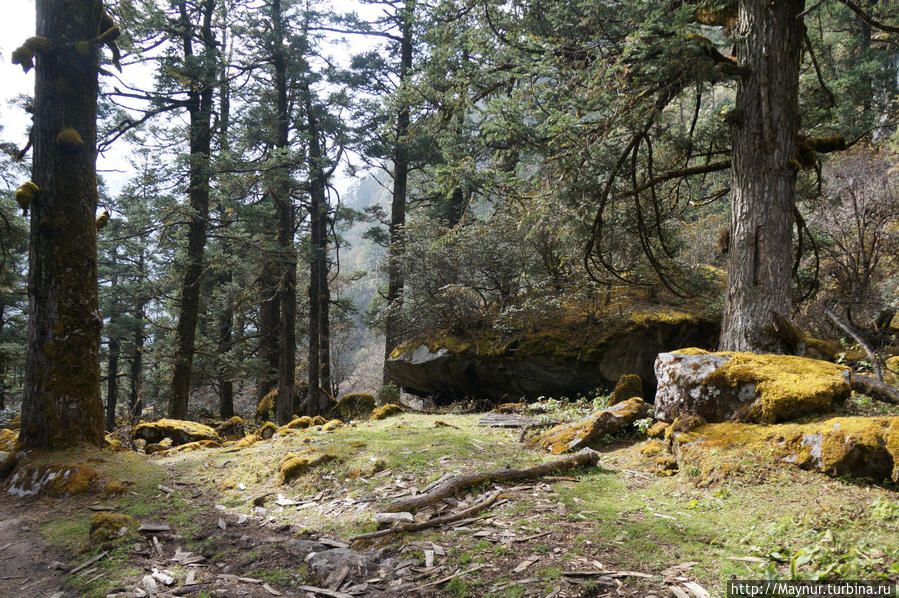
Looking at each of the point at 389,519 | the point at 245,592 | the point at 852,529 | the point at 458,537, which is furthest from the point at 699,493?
the point at 245,592

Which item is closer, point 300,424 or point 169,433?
point 169,433

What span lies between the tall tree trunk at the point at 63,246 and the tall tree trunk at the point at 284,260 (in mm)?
5820

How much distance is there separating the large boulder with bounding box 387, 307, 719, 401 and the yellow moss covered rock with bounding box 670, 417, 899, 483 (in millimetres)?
4582

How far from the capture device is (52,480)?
4.57 m

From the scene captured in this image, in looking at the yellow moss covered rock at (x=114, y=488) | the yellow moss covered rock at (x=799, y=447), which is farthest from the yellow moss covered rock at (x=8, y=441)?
the yellow moss covered rock at (x=799, y=447)

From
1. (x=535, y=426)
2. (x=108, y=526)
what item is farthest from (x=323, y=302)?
(x=108, y=526)

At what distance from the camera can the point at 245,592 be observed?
261 cm

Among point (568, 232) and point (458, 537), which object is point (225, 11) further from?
point (458, 537)

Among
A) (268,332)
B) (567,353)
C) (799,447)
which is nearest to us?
(799,447)

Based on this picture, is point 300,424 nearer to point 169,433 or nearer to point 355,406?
point 169,433

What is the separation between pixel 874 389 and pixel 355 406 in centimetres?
980

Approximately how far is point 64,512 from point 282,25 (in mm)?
12674

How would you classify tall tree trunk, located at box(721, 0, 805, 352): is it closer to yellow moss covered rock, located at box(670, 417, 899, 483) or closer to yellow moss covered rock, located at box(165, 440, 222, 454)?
yellow moss covered rock, located at box(670, 417, 899, 483)

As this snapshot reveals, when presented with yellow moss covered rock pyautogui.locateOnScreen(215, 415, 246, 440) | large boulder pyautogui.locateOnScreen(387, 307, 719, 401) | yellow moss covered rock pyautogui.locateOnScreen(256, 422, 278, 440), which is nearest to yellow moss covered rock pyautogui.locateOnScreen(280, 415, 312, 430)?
yellow moss covered rock pyautogui.locateOnScreen(256, 422, 278, 440)
